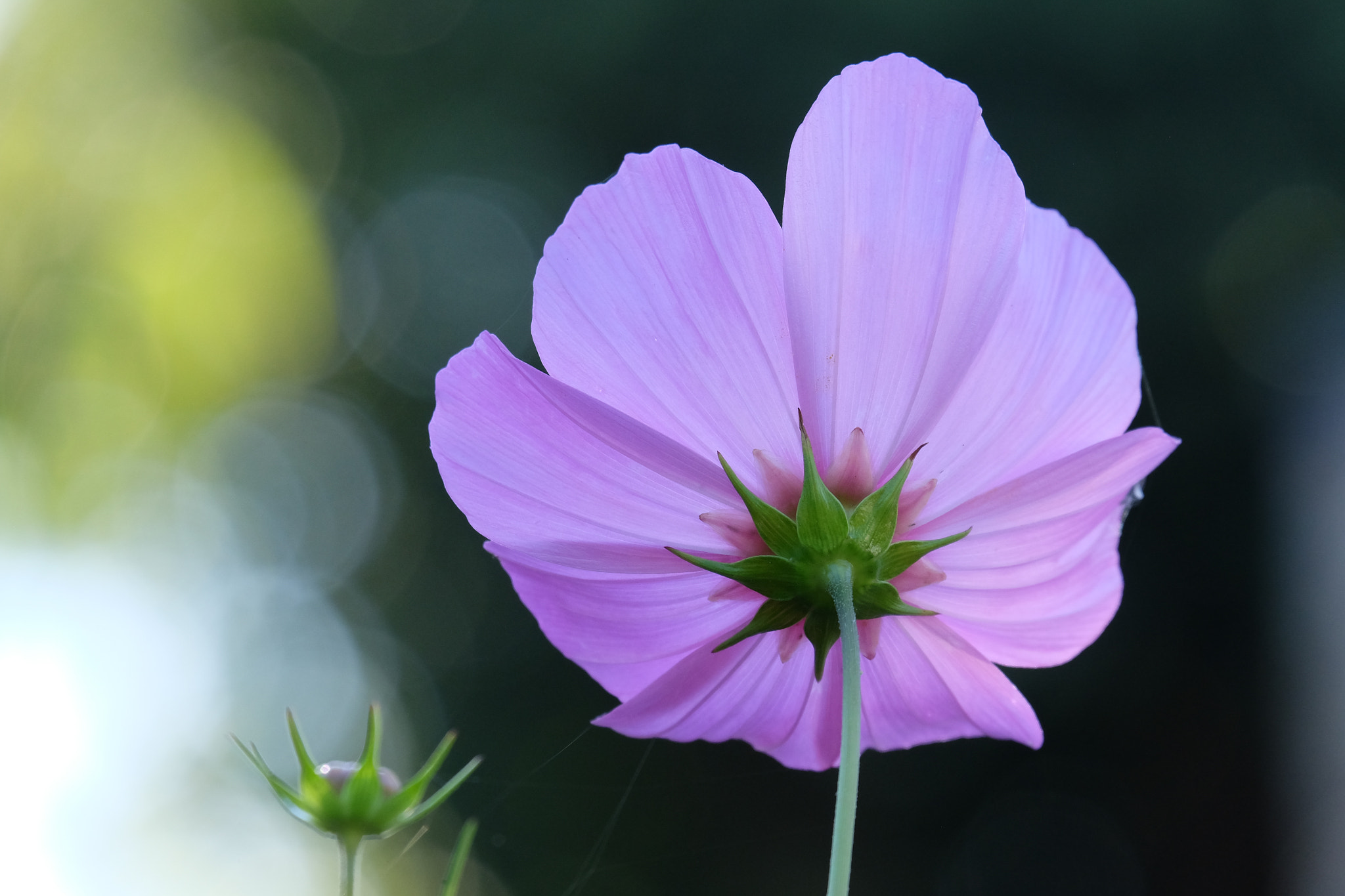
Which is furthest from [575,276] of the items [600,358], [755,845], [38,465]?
[38,465]

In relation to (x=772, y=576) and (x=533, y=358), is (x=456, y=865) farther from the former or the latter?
(x=533, y=358)

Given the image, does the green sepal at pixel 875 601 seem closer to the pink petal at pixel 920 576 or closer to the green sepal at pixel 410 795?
the pink petal at pixel 920 576

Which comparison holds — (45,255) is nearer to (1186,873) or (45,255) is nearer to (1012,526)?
(1186,873)

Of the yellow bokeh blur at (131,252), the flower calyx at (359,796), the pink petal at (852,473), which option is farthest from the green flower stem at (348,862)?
the yellow bokeh blur at (131,252)

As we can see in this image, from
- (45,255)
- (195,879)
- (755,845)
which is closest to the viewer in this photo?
(195,879)

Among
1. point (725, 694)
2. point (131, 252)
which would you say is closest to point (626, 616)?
point (725, 694)

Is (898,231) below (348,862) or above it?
above
